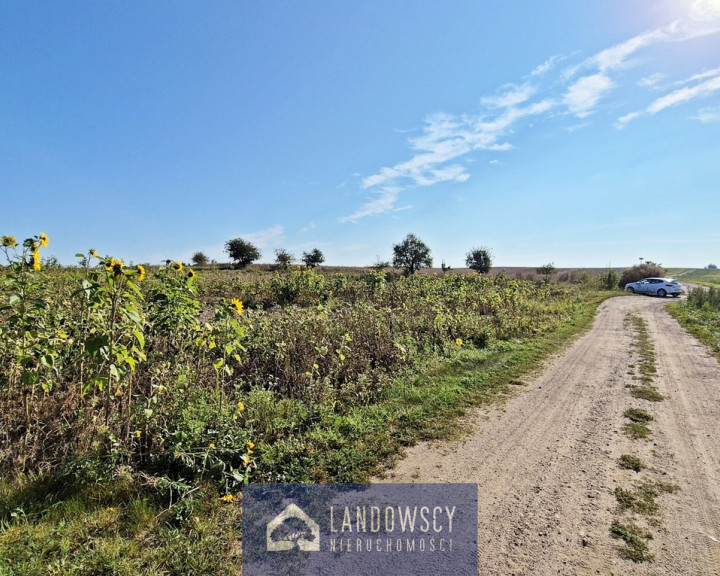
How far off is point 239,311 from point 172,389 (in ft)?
3.67

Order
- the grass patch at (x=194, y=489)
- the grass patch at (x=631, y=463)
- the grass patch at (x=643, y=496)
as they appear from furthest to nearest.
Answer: the grass patch at (x=631, y=463) < the grass patch at (x=643, y=496) < the grass patch at (x=194, y=489)

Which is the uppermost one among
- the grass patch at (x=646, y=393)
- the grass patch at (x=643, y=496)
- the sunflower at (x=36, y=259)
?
the sunflower at (x=36, y=259)

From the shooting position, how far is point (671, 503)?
3.00m

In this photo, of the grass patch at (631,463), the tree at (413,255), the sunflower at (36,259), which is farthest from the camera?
the tree at (413,255)

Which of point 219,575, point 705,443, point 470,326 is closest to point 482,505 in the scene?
point 219,575

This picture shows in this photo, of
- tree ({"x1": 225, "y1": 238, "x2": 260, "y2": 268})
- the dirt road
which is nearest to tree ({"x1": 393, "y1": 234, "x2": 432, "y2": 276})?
tree ({"x1": 225, "y1": 238, "x2": 260, "y2": 268})

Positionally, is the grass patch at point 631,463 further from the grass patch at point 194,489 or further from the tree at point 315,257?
the tree at point 315,257

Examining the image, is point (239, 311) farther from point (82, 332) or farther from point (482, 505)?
point (482, 505)

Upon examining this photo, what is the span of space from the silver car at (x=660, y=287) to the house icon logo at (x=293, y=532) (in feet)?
109

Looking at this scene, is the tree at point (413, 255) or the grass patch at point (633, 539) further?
the tree at point (413, 255)

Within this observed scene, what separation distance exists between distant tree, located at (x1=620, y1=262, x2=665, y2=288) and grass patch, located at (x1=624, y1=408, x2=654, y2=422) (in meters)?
40.0

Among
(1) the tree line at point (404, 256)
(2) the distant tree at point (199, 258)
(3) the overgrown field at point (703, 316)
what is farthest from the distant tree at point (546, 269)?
(2) the distant tree at point (199, 258)

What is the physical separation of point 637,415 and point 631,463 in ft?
5.23

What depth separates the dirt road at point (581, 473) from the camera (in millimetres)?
2467
